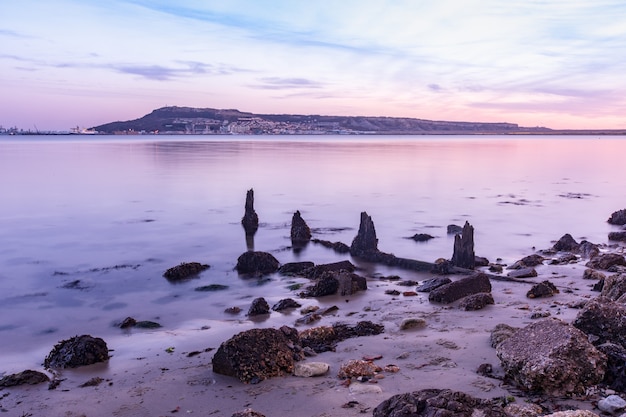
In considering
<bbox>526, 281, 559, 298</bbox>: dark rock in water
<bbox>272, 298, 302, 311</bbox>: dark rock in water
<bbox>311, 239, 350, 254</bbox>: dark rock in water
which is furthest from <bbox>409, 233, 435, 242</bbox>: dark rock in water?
<bbox>272, 298, 302, 311</bbox>: dark rock in water

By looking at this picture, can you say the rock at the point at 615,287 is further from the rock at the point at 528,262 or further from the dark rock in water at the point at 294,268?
the dark rock in water at the point at 294,268

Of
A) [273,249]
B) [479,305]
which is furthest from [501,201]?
[479,305]

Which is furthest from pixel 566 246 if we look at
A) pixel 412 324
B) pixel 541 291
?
pixel 412 324

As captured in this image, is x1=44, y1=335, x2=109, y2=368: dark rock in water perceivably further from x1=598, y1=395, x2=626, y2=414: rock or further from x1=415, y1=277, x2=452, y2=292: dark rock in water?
x1=598, y1=395, x2=626, y2=414: rock

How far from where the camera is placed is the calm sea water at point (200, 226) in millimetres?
13102

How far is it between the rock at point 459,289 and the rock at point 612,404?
588 centimetres

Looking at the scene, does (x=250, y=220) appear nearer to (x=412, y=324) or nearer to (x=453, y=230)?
A: (x=453, y=230)

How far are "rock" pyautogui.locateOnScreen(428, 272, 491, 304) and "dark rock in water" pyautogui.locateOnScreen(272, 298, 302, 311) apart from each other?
9.74 ft

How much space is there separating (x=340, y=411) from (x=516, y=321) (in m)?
4.92

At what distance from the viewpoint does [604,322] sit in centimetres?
794

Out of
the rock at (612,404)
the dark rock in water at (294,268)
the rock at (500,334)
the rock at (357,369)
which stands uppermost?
the rock at (612,404)

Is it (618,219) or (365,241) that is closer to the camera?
(365,241)

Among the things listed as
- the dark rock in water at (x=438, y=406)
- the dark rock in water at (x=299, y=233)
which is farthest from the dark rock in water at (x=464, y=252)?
the dark rock in water at (x=438, y=406)

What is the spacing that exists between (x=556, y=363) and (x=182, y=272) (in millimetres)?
11309
